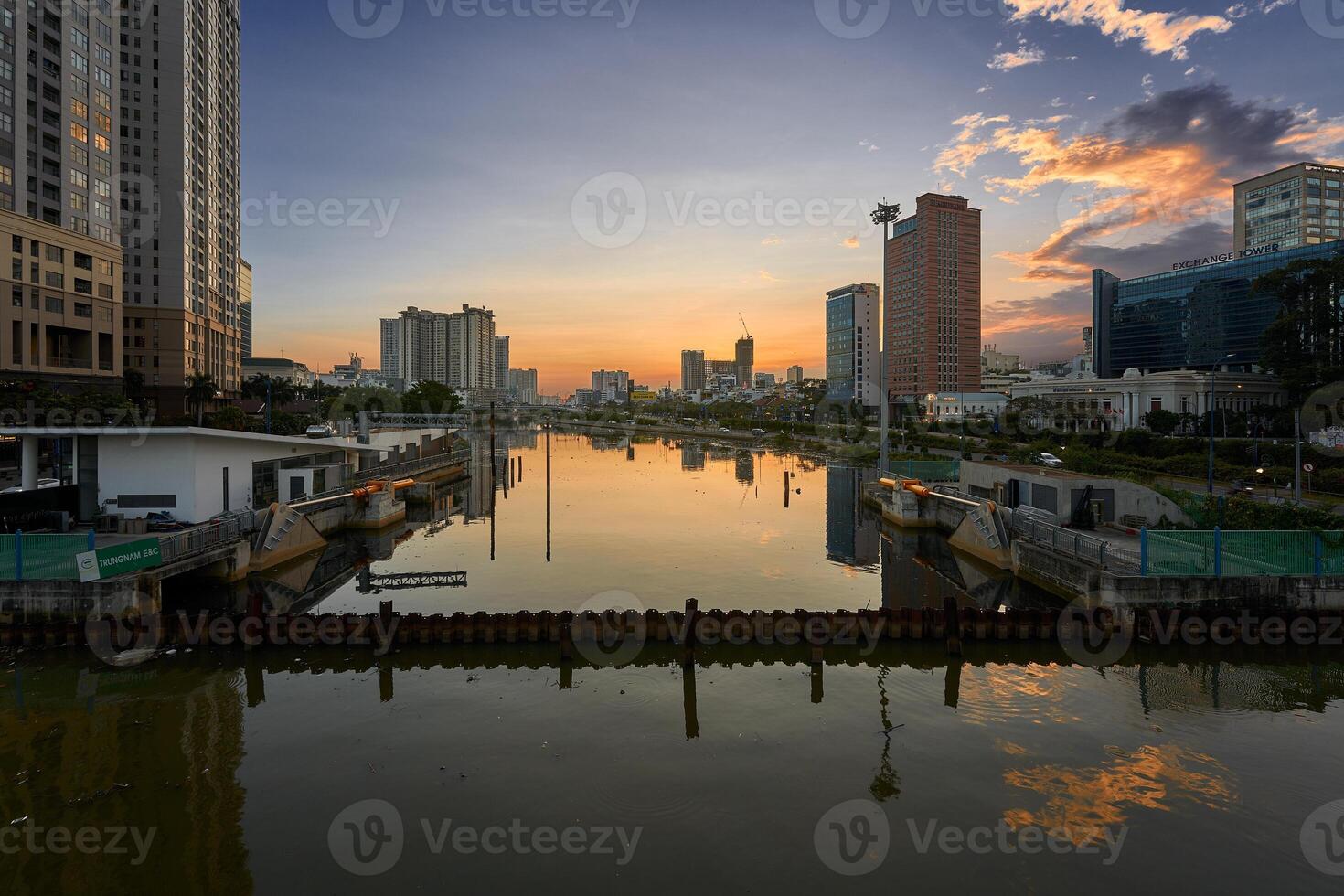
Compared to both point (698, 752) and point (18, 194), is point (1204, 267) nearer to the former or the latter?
point (698, 752)

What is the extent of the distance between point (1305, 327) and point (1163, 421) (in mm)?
17334

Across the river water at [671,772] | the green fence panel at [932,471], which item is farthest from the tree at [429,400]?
the river water at [671,772]

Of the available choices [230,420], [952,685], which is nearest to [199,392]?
[230,420]

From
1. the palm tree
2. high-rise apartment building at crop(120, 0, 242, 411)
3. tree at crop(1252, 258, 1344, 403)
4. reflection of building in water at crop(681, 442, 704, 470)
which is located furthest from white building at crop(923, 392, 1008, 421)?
high-rise apartment building at crop(120, 0, 242, 411)

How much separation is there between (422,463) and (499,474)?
17.1 meters

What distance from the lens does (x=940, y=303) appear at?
182000 millimetres

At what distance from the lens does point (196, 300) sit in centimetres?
9431

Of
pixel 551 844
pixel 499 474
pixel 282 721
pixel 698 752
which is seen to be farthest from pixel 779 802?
pixel 499 474

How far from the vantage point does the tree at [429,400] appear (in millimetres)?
129000

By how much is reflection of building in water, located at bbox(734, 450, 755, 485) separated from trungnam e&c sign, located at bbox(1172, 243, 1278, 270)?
287 ft

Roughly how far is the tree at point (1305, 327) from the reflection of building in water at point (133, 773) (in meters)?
75.9

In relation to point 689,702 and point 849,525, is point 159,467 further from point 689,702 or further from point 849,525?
point 849,525

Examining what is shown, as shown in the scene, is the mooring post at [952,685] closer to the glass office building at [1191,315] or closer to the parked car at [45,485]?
the parked car at [45,485]

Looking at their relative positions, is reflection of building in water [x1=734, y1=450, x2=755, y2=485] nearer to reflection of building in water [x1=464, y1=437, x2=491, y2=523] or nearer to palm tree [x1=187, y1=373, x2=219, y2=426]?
reflection of building in water [x1=464, y1=437, x2=491, y2=523]
